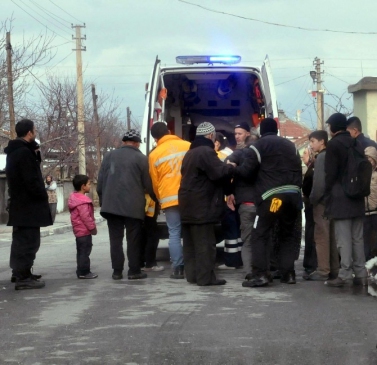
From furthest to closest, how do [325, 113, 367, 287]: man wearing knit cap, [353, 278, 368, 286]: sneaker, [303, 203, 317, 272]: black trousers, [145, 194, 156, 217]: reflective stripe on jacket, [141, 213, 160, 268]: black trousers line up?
[141, 213, 160, 268]: black trousers, [145, 194, 156, 217]: reflective stripe on jacket, [303, 203, 317, 272]: black trousers, [353, 278, 368, 286]: sneaker, [325, 113, 367, 287]: man wearing knit cap

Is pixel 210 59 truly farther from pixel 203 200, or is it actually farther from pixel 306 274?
pixel 306 274

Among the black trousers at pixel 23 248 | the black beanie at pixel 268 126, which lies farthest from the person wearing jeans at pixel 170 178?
the black trousers at pixel 23 248

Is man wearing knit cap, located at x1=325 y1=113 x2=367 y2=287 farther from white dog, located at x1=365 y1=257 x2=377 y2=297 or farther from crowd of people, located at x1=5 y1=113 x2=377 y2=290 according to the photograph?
white dog, located at x1=365 y1=257 x2=377 y2=297

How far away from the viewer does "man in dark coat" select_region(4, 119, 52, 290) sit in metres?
9.80

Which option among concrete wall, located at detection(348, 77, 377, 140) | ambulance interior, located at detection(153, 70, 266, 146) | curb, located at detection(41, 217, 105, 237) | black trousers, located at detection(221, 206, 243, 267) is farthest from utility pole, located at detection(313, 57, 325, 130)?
black trousers, located at detection(221, 206, 243, 267)

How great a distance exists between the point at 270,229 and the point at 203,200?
0.81 m

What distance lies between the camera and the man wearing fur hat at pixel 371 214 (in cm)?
977

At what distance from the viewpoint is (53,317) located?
8.09 m

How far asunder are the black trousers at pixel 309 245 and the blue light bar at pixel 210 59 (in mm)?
3092

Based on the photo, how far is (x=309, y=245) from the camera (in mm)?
10750

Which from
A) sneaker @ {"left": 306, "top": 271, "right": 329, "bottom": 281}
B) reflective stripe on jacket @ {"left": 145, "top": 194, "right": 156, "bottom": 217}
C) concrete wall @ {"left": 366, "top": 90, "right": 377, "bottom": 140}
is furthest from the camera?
concrete wall @ {"left": 366, "top": 90, "right": 377, "bottom": 140}

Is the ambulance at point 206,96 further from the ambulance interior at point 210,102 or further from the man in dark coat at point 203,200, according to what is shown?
the man in dark coat at point 203,200

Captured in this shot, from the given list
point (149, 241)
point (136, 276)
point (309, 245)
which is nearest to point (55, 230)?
point (149, 241)

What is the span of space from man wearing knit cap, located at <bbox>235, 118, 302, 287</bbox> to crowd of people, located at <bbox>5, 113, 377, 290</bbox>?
0.01 metres
